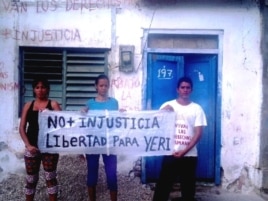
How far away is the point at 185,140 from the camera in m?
4.39

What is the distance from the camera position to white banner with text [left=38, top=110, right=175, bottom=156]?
15.1ft

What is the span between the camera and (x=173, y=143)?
451 cm

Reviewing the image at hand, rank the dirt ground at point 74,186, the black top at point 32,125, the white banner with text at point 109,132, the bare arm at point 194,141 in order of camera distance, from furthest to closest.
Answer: the dirt ground at point 74,186 → the white banner with text at point 109,132 → the black top at point 32,125 → the bare arm at point 194,141

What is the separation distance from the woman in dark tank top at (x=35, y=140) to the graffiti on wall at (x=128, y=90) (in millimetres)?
1725

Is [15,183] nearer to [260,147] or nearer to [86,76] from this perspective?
[86,76]

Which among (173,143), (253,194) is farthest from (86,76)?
(253,194)

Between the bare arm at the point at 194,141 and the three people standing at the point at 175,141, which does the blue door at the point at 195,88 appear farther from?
the bare arm at the point at 194,141

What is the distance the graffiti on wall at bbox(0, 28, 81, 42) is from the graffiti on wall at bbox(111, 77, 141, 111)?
96 cm

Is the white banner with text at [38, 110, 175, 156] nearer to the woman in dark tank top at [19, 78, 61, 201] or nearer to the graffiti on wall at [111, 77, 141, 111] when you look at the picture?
the woman in dark tank top at [19, 78, 61, 201]

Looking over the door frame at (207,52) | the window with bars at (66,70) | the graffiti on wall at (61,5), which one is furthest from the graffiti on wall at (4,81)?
the door frame at (207,52)

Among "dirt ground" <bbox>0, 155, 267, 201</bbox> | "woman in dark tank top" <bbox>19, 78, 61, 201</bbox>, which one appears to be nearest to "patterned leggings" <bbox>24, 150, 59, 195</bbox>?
"woman in dark tank top" <bbox>19, 78, 61, 201</bbox>

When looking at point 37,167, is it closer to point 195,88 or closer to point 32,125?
point 32,125

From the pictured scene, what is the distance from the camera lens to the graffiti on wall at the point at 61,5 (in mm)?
6000

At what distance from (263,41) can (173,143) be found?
2.52 m
